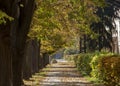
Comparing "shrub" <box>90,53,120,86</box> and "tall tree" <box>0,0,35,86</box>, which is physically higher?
"tall tree" <box>0,0,35,86</box>

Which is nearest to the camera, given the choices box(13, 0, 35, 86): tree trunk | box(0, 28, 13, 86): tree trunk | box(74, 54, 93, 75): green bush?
box(0, 28, 13, 86): tree trunk

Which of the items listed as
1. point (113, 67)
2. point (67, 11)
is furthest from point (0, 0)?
point (67, 11)

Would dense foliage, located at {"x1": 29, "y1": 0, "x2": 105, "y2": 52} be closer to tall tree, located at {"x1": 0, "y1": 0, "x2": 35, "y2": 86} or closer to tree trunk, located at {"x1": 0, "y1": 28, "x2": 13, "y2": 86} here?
tall tree, located at {"x1": 0, "y1": 0, "x2": 35, "y2": 86}

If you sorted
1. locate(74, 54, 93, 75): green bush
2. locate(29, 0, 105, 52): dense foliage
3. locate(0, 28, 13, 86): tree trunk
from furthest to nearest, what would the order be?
locate(74, 54, 93, 75): green bush < locate(29, 0, 105, 52): dense foliage < locate(0, 28, 13, 86): tree trunk

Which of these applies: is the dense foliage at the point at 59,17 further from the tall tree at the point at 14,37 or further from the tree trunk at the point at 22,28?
the tall tree at the point at 14,37

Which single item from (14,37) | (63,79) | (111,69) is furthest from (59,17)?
(14,37)

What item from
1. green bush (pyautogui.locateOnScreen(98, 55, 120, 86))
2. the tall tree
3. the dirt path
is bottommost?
the dirt path

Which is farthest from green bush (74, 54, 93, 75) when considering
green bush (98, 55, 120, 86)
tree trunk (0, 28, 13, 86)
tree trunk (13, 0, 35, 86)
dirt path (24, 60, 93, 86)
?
tree trunk (0, 28, 13, 86)

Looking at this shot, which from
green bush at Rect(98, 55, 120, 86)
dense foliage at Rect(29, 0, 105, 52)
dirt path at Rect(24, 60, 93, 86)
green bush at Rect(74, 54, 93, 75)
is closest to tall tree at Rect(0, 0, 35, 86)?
dense foliage at Rect(29, 0, 105, 52)

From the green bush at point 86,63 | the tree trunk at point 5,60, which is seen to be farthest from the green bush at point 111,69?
the green bush at point 86,63

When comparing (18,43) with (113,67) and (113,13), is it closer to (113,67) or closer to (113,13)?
(113,67)

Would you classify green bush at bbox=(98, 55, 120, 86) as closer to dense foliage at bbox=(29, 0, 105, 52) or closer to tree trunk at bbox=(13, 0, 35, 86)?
dense foliage at bbox=(29, 0, 105, 52)

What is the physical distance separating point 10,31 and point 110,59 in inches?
355

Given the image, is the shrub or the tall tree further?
the shrub
